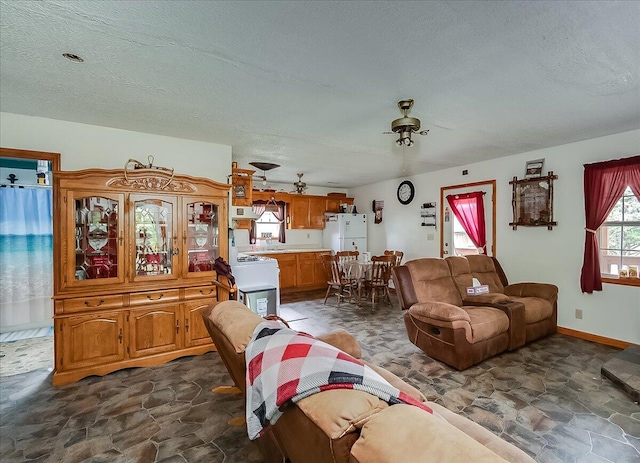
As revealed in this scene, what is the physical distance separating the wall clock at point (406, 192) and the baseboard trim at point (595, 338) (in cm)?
331

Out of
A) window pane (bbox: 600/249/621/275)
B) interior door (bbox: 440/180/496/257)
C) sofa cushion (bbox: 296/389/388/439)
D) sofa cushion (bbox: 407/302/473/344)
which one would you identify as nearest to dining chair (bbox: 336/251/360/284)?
interior door (bbox: 440/180/496/257)

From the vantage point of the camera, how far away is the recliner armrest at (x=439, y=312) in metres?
3.05

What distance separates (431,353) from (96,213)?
150 inches

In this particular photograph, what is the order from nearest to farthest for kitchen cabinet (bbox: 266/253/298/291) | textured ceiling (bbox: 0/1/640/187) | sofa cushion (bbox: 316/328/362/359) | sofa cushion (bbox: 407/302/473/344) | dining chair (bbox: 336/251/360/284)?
textured ceiling (bbox: 0/1/640/187) → sofa cushion (bbox: 316/328/362/359) → sofa cushion (bbox: 407/302/473/344) → dining chair (bbox: 336/251/360/284) → kitchen cabinet (bbox: 266/253/298/291)

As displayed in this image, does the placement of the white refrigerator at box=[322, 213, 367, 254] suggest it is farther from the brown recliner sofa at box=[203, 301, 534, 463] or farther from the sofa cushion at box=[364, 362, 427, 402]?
the brown recliner sofa at box=[203, 301, 534, 463]

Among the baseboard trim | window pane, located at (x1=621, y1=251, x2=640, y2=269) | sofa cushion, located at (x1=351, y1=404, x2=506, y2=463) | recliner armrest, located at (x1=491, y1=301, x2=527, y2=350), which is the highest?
window pane, located at (x1=621, y1=251, x2=640, y2=269)

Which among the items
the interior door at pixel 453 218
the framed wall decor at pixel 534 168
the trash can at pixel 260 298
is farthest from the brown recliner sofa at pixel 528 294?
the trash can at pixel 260 298

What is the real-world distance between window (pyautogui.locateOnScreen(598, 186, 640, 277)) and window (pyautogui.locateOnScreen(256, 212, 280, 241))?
5863 millimetres

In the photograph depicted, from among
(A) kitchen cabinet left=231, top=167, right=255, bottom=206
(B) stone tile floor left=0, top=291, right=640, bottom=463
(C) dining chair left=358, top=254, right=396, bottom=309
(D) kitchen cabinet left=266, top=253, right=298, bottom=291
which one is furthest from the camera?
(D) kitchen cabinet left=266, top=253, right=298, bottom=291

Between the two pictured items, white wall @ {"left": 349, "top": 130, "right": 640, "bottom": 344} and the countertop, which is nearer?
white wall @ {"left": 349, "top": 130, "right": 640, "bottom": 344}

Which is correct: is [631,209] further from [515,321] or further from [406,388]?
[406,388]

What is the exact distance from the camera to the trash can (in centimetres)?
397

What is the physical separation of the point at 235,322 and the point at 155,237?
2.24m

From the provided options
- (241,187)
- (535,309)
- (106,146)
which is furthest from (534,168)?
(106,146)
